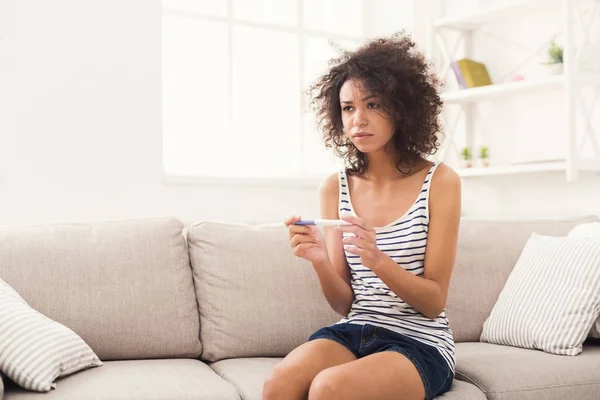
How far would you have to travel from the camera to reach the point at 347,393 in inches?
A: 60.8

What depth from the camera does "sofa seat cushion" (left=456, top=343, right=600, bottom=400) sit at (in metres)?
1.86

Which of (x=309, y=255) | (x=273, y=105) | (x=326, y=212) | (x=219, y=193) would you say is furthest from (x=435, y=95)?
(x=273, y=105)

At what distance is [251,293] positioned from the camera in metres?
2.23

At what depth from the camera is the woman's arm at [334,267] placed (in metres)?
1.85

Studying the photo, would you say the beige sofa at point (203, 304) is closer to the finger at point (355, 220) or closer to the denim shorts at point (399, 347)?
the denim shorts at point (399, 347)

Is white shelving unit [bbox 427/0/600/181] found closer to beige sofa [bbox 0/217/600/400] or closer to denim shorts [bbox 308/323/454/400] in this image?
beige sofa [bbox 0/217/600/400]

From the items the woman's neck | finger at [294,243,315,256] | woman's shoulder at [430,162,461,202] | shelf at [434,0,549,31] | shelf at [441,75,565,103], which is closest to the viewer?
finger at [294,243,315,256]

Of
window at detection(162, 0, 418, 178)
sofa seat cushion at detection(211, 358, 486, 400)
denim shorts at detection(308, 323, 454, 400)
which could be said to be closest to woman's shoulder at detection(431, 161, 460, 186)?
denim shorts at detection(308, 323, 454, 400)

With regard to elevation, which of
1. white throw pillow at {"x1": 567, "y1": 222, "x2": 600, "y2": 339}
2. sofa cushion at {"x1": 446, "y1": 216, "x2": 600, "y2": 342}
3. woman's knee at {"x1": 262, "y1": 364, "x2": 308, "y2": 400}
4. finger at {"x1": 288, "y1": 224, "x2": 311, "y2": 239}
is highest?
finger at {"x1": 288, "y1": 224, "x2": 311, "y2": 239}

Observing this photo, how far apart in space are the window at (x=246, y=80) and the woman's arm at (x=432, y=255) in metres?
1.66

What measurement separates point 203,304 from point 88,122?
119 cm

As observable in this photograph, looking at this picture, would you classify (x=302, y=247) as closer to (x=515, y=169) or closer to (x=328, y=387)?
(x=328, y=387)

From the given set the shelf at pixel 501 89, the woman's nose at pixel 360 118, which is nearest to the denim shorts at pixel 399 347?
the woman's nose at pixel 360 118

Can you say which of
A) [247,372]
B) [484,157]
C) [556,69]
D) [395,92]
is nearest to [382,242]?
[395,92]
